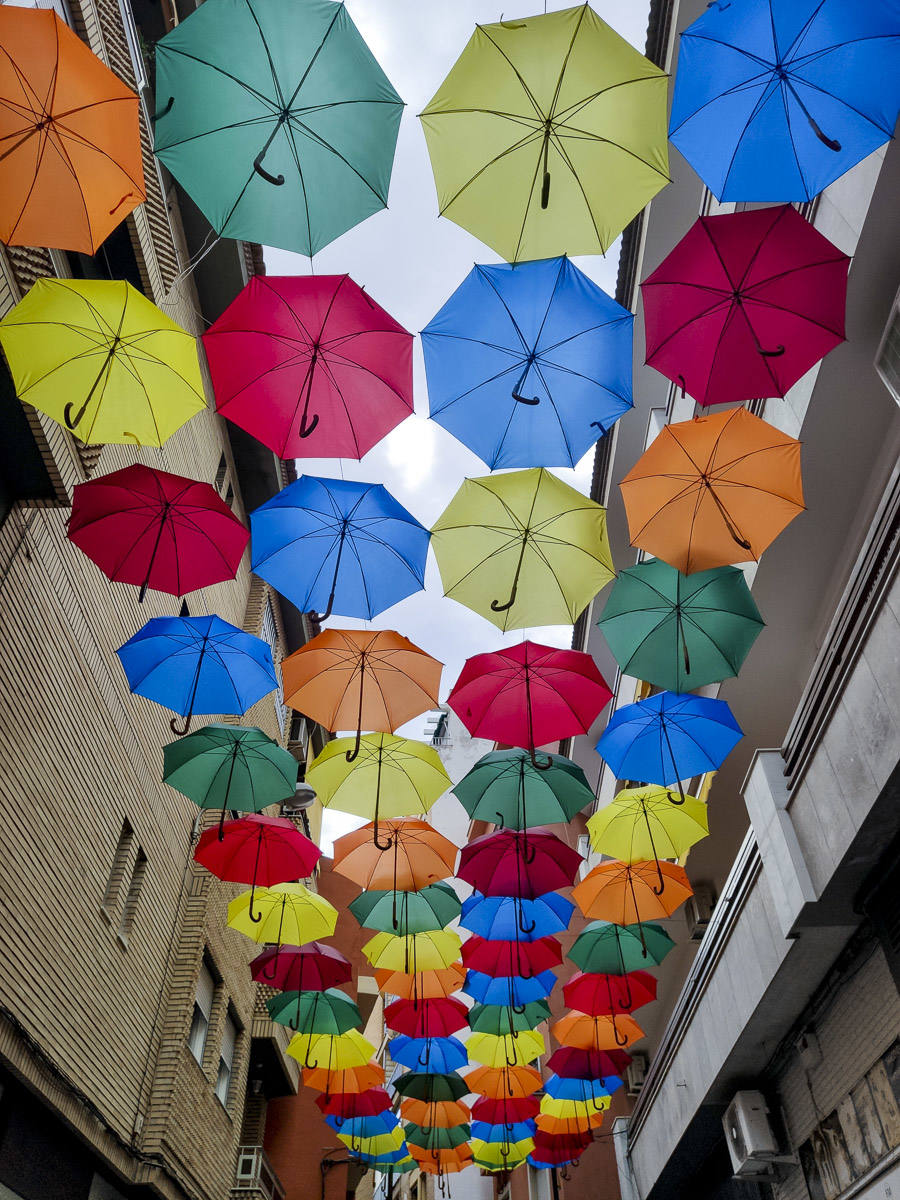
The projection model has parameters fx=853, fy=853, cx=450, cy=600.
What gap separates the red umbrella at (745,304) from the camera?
6.70m

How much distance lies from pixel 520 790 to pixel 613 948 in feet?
12.9

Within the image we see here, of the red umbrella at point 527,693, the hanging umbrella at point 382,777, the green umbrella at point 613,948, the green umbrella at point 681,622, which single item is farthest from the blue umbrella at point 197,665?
the green umbrella at point 613,948

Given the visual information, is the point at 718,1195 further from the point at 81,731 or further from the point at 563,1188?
the point at 81,731

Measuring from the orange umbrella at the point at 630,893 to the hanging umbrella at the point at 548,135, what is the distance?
27.8ft

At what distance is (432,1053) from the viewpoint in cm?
1576

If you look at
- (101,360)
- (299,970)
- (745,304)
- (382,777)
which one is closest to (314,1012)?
(299,970)

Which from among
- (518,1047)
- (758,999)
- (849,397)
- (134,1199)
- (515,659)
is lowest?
(134,1199)

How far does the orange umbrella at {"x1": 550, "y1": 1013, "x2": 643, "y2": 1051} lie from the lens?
14344mm

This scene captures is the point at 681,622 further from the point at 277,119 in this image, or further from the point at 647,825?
the point at 277,119

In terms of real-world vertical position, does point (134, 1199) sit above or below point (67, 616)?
below

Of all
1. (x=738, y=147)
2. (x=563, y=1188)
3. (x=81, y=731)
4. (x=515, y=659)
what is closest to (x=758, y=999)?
(x=515, y=659)

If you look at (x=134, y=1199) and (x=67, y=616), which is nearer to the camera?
(x=67, y=616)

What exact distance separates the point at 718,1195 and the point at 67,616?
14.6 meters

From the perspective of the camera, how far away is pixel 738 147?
6.36 meters
